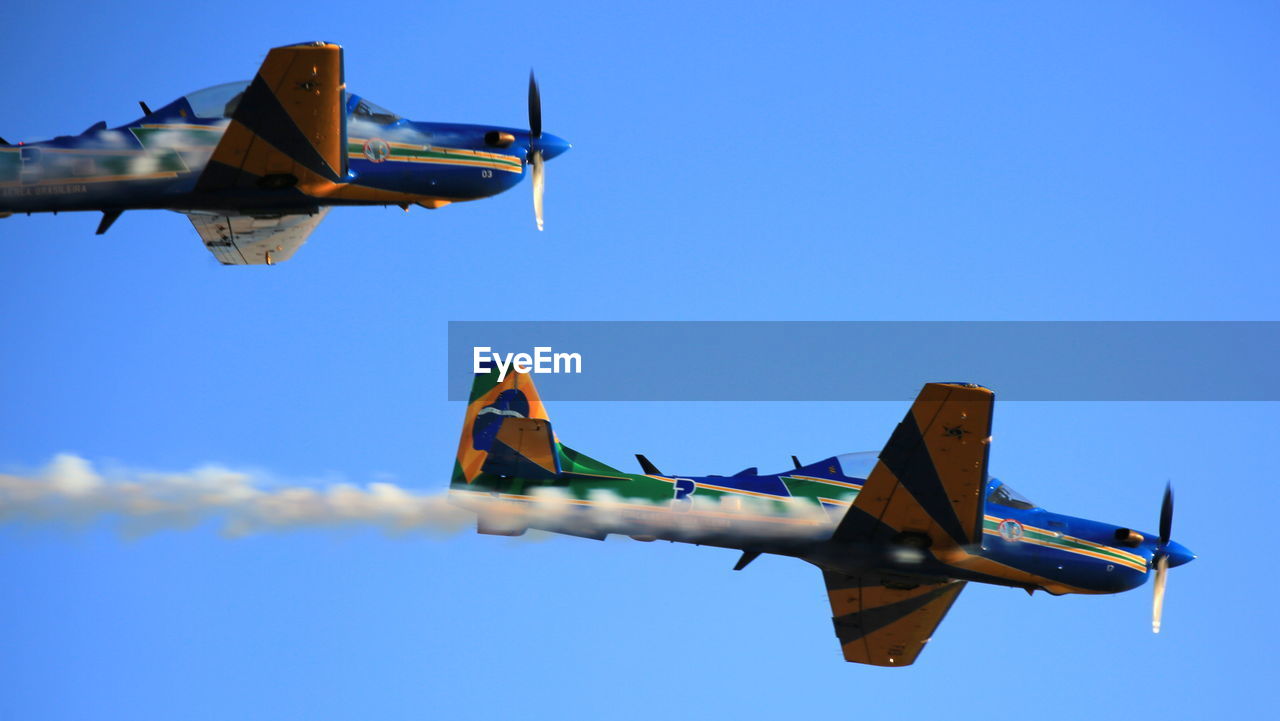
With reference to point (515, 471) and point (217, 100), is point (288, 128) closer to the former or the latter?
point (217, 100)

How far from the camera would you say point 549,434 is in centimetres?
2508

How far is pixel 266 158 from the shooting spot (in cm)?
2567

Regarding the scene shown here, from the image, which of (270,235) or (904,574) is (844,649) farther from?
(270,235)

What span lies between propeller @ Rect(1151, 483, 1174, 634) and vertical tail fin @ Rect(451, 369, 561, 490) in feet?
29.5

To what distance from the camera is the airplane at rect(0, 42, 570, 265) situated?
2500 centimetres

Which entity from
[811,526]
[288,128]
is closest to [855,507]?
[811,526]

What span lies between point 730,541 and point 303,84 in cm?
853

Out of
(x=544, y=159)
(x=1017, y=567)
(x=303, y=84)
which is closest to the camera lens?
(x=303, y=84)

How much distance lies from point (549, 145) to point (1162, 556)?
36.4ft

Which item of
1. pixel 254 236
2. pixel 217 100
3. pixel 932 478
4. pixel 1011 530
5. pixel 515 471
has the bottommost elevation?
pixel 1011 530

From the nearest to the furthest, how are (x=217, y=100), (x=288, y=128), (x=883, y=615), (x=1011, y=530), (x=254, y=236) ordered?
(x=288, y=128), (x=217, y=100), (x=1011, y=530), (x=883, y=615), (x=254, y=236)

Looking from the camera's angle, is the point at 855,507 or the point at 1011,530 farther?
the point at 1011,530

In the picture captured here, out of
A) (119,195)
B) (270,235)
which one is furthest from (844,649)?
(119,195)

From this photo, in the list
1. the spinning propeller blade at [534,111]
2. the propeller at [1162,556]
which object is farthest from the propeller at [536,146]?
the propeller at [1162,556]
